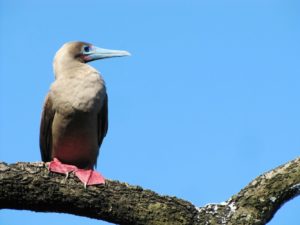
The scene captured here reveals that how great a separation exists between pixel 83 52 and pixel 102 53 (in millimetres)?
263

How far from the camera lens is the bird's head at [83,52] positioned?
7.54m

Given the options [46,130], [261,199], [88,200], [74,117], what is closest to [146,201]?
[88,200]

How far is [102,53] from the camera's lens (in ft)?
25.6

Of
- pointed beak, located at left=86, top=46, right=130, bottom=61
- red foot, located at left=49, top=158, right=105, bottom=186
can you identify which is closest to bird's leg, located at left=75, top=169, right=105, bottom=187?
red foot, located at left=49, top=158, right=105, bottom=186

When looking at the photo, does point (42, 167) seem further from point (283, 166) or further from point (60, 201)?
point (283, 166)

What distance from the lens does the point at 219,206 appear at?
4.86 m

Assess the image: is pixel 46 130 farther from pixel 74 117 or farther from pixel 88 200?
pixel 88 200

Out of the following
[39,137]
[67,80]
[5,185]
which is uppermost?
[67,80]

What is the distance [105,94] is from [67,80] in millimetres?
480

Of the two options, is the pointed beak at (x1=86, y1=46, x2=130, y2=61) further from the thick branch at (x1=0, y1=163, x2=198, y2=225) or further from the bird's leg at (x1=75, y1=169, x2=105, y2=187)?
the thick branch at (x1=0, y1=163, x2=198, y2=225)

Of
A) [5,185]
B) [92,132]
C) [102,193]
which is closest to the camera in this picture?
[5,185]

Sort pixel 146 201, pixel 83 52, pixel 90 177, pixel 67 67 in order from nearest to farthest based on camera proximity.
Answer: pixel 146 201
pixel 90 177
pixel 67 67
pixel 83 52

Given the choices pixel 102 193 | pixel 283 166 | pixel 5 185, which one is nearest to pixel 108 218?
pixel 102 193

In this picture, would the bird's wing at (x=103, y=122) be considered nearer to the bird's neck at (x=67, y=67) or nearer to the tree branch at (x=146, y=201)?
the bird's neck at (x=67, y=67)
